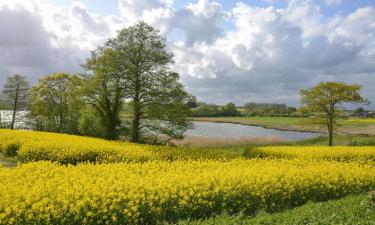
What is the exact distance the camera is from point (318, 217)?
8.86 meters

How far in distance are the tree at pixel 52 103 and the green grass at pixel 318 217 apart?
3943cm

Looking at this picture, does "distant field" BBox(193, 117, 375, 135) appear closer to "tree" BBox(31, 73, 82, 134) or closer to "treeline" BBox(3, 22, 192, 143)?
"treeline" BBox(3, 22, 192, 143)

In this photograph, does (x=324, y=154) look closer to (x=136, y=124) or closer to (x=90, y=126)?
(x=136, y=124)

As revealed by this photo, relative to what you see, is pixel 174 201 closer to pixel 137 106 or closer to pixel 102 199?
pixel 102 199

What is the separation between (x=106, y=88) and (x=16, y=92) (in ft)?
103

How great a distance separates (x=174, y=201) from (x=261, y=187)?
2.71 m

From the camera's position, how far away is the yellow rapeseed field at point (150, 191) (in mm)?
8281

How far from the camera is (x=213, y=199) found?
392 inches

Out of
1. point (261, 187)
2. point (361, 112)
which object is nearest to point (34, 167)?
point (261, 187)

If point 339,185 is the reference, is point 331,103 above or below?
above

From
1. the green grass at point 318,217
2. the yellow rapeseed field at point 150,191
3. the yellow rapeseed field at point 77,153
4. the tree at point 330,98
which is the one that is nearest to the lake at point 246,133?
the tree at point 330,98

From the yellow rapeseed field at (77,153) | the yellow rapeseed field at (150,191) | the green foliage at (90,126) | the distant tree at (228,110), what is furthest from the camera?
the distant tree at (228,110)

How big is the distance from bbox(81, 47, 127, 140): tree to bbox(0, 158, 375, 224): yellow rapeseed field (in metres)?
18.0

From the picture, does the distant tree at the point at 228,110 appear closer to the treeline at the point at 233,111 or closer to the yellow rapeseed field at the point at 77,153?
the treeline at the point at 233,111
